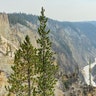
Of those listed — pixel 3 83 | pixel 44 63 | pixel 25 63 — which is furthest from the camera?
pixel 3 83

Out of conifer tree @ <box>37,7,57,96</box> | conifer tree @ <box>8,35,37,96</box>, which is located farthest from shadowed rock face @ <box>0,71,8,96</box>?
conifer tree @ <box>8,35,37,96</box>

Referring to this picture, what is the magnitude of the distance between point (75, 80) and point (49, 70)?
58780 mm

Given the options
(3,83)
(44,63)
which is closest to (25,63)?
(44,63)

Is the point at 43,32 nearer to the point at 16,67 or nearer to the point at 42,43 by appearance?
the point at 42,43

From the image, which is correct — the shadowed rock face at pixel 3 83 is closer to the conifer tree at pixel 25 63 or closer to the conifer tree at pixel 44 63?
the conifer tree at pixel 44 63

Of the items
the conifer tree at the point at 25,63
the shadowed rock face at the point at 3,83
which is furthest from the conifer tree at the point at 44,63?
the shadowed rock face at the point at 3,83

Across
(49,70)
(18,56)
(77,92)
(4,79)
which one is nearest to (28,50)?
(18,56)

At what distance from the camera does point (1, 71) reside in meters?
81.4

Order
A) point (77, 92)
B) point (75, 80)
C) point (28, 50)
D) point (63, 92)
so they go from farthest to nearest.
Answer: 1. point (75, 80)
2. point (77, 92)
3. point (63, 92)
4. point (28, 50)

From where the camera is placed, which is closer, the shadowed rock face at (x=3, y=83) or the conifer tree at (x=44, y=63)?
the conifer tree at (x=44, y=63)

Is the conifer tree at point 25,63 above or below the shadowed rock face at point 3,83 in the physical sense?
above

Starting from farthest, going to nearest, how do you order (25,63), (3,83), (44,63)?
(3,83), (44,63), (25,63)

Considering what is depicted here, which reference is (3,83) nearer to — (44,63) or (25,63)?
(44,63)

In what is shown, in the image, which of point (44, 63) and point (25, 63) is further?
point (44, 63)
